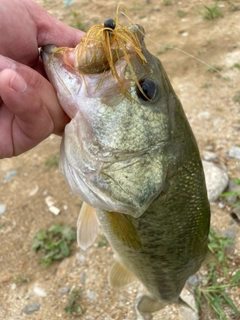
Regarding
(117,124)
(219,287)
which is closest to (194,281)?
(219,287)

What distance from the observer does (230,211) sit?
9.81 feet

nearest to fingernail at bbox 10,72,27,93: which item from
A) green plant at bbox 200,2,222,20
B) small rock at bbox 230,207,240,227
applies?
small rock at bbox 230,207,240,227

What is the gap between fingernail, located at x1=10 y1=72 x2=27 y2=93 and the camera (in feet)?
4.43

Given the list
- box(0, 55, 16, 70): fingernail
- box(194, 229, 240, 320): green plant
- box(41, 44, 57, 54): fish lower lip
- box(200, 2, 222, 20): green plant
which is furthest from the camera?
box(200, 2, 222, 20): green plant

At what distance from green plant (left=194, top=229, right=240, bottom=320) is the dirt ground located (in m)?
0.08

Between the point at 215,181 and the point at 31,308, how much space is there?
160cm

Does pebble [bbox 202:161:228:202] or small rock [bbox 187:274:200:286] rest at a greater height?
pebble [bbox 202:161:228:202]

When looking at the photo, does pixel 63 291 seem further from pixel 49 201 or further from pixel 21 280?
pixel 49 201

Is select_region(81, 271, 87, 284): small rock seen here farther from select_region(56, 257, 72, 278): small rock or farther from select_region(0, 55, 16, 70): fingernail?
select_region(0, 55, 16, 70): fingernail

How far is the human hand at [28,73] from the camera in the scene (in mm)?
1494

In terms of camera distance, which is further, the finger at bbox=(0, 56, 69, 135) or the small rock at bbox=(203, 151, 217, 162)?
the small rock at bbox=(203, 151, 217, 162)

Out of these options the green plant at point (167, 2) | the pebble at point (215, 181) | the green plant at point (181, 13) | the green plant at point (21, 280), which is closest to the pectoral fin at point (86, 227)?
the green plant at point (21, 280)

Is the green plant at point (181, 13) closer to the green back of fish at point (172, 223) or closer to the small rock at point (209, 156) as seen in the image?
the small rock at point (209, 156)

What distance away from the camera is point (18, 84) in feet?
4.49
